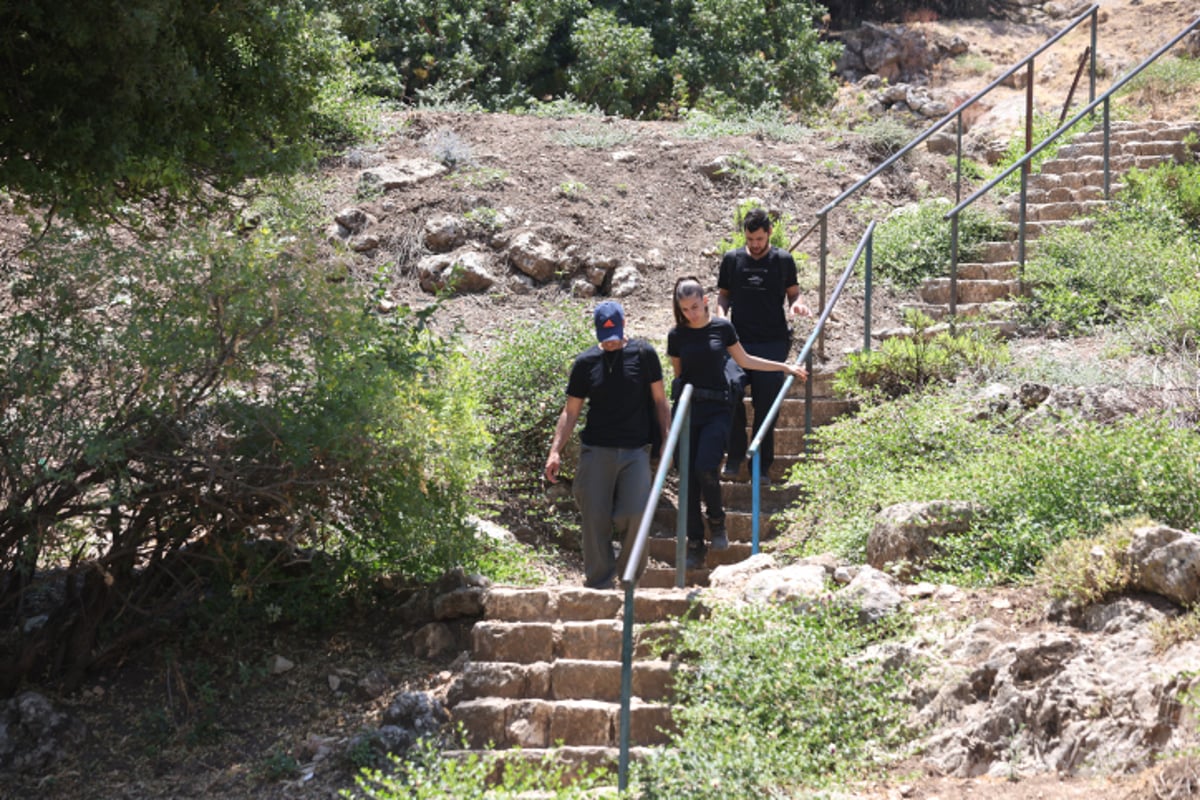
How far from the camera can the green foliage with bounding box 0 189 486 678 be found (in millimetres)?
6020

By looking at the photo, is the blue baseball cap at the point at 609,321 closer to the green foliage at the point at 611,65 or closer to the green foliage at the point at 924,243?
the green foliage at the point at 924,243

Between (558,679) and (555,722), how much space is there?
272mm

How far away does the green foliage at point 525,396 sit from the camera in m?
8.70

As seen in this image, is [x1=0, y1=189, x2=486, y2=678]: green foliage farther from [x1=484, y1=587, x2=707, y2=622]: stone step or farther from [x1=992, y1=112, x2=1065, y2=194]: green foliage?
[x1=992, y1=112, x2=1065, y2=194]: green foliage

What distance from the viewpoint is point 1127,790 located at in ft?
14.2

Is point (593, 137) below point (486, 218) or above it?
above

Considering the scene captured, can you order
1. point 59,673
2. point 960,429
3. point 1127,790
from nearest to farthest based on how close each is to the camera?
point 1127,790 → point 59,673 → point 960,429

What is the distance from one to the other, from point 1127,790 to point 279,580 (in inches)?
162

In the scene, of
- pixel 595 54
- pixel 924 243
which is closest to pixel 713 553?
pixel 924 243

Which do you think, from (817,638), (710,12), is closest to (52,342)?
(817,638)

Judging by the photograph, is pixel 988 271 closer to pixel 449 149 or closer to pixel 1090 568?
pixel 1090 568

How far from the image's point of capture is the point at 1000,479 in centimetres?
652

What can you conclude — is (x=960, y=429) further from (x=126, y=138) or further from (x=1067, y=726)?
(x=126, y=138)

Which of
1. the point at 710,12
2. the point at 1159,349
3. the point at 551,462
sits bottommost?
the point at 551,462
